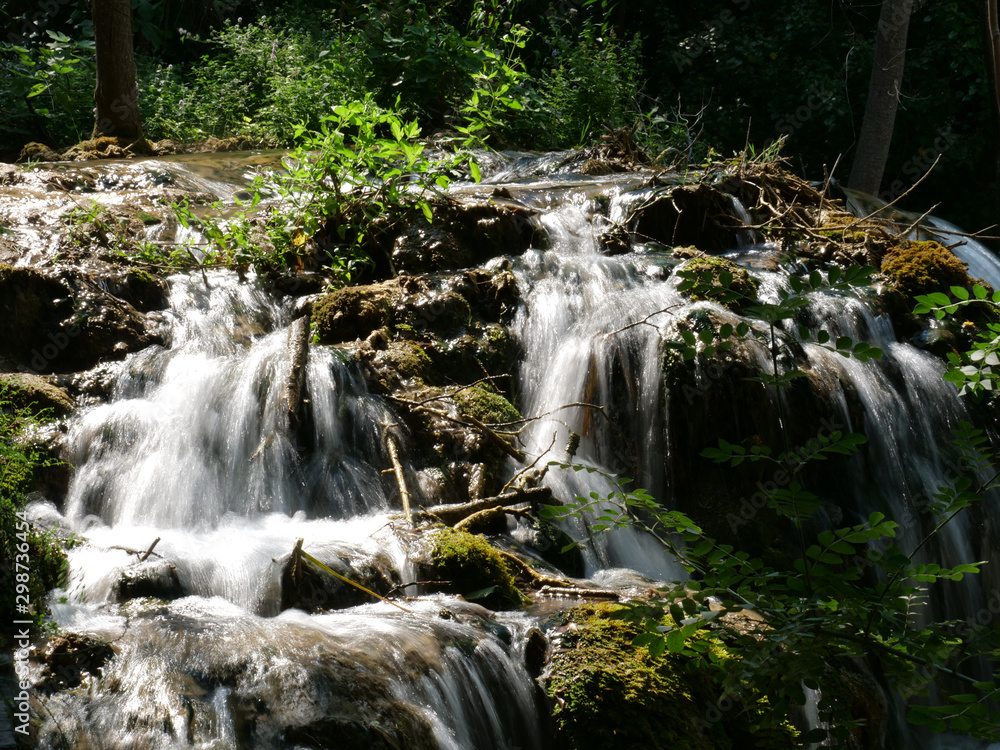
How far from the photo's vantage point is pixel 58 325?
5.41 metres

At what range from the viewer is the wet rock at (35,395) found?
15.3 ft

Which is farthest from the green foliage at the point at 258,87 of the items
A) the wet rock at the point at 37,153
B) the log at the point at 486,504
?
the log at the point at 486,504

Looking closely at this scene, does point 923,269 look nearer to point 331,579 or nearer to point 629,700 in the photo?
point 629,700

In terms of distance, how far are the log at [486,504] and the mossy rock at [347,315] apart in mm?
1630

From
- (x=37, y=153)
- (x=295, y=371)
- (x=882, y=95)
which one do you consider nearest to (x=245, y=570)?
(x=295, y=371)

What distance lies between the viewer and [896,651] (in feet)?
6.51

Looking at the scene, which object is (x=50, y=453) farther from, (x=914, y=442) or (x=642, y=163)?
(x=642, y=163)

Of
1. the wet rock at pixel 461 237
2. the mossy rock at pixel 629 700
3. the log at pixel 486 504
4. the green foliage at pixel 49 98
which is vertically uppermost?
the green foliage at pixel 49 98

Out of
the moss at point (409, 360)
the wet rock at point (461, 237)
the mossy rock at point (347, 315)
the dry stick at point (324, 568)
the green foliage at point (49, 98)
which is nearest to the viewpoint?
the dry stick at point (324, 568)

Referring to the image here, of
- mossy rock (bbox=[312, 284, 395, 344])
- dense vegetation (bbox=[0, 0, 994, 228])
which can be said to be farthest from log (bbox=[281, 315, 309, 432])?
dense vegetation (bbox=[0, 0, 994, 228])

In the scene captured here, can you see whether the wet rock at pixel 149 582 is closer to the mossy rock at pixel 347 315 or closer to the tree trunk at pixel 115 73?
the mossy rock at pixel 347 315

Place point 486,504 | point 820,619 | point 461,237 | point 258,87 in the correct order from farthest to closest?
point 258,87, point 461,237, point 486,504, point 820,619

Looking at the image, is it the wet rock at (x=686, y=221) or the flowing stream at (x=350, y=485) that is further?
the wet rock at (x=686, y=221)

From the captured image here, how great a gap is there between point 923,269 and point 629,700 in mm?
5186
